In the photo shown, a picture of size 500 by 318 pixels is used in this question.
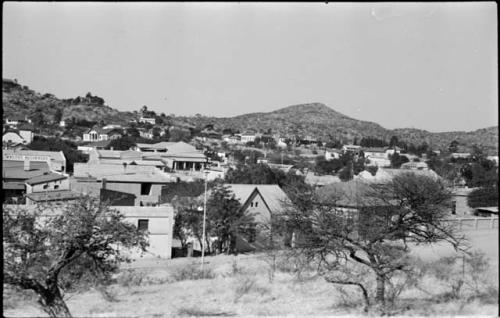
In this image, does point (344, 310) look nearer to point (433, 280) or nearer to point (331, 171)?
point (433, 280)

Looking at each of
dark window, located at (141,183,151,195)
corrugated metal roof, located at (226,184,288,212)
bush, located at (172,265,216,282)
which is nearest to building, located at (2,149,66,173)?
dark window, located at (141,183,151,195)

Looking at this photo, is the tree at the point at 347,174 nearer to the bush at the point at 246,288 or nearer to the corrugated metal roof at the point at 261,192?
the corrugated metal roof at the point at 261,192

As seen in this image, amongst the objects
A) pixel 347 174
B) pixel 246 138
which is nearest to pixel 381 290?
pixel 347 174

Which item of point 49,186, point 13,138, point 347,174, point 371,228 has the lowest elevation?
point 347,174

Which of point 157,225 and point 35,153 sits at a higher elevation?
point 35,153

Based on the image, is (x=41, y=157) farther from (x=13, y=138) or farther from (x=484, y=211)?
(x=484, y=211)

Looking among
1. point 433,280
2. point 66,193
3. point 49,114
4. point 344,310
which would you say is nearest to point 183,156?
point 66,193
